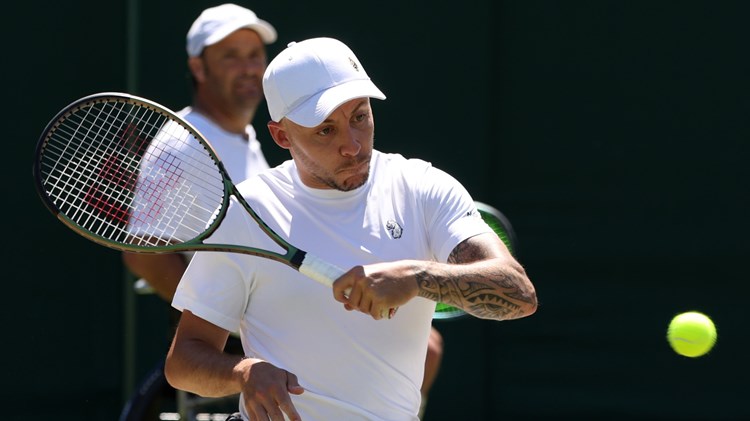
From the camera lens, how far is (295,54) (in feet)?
9.78

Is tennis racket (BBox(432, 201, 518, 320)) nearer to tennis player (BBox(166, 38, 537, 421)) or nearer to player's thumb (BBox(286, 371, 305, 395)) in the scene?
tennis player (BBox(166, 38, 537, 421))

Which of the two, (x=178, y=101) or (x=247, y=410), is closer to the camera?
(x=247, y=410)

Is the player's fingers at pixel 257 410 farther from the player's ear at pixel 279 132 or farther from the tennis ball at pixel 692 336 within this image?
the tennis ball at pixel 692 336

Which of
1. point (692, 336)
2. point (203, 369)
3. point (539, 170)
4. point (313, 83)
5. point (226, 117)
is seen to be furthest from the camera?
point (539, 170)

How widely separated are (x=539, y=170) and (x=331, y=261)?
2.77 meters

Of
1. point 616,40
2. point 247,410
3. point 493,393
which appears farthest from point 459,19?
point 247,410

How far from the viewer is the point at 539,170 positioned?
5523 mm

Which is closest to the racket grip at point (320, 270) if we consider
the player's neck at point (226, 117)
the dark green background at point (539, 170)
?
the player's neck at point (226, 117)

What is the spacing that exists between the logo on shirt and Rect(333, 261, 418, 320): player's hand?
0.31 m

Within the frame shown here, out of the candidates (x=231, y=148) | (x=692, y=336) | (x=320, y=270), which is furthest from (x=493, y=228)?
(x=320, y=270)

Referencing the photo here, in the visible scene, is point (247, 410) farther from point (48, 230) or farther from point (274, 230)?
point (48, 230)

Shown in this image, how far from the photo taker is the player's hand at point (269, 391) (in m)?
2.61

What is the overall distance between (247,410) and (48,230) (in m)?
2.74

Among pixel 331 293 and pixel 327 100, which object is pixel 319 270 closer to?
pixel 331 293
